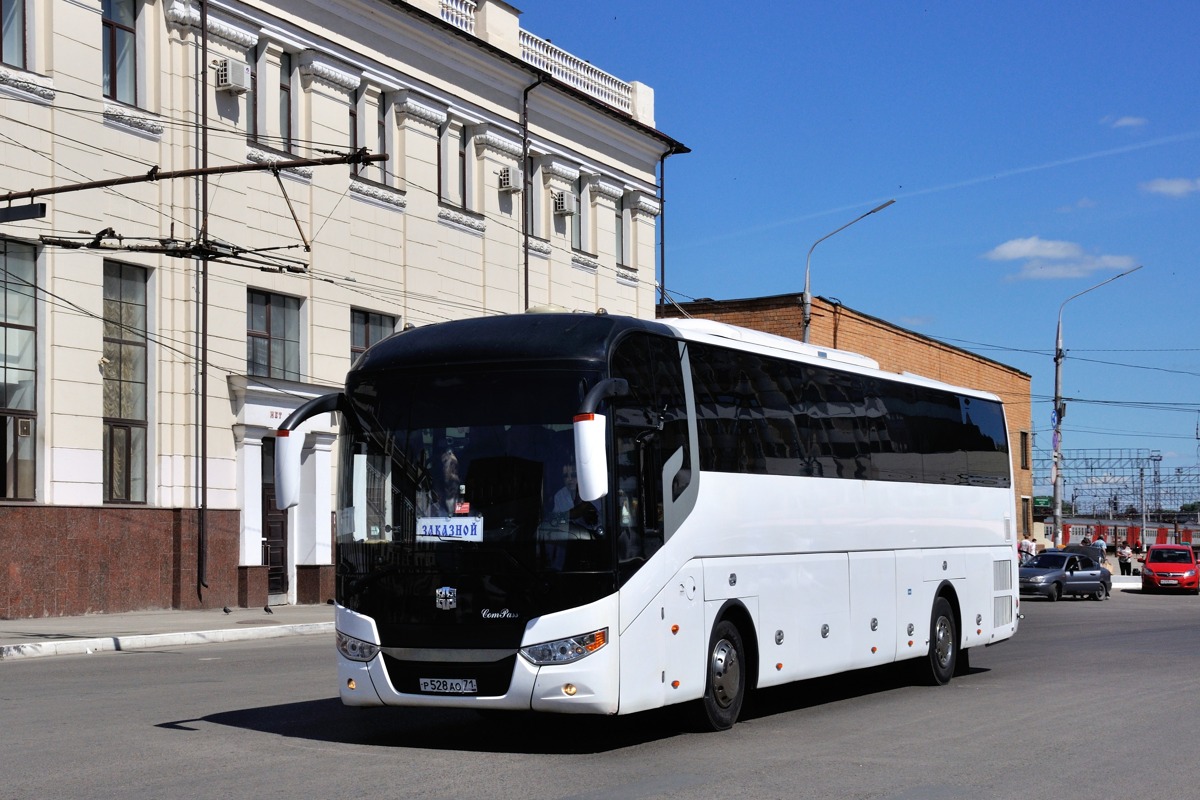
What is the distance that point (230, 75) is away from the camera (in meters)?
29.4

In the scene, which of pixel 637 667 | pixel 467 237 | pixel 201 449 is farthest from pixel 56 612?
pixel 637 667

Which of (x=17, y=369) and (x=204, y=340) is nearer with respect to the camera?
(x=17, y=369)

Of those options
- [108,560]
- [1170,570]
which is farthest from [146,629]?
[1170,570]

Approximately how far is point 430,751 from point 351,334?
77.2ft

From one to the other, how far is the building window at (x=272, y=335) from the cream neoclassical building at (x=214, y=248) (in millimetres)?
65

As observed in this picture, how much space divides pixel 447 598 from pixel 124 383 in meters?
18.6

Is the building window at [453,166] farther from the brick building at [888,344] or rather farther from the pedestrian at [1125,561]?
the pedestrian at [1125,561]

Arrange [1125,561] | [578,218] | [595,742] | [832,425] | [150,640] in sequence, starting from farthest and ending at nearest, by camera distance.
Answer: [1125,561] < [578,218] < [150,640] < [832,425] < [595,742]

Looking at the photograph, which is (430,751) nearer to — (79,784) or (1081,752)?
(79,784)

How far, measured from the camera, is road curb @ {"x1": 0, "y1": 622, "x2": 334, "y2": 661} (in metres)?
20.0

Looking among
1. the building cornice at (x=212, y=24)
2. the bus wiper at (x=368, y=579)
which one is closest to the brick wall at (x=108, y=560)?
the building cornice at (x=212, y=24)

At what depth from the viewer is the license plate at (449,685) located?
10453 mm

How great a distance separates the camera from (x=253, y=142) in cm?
3066

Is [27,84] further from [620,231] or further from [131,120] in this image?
[620,231]
